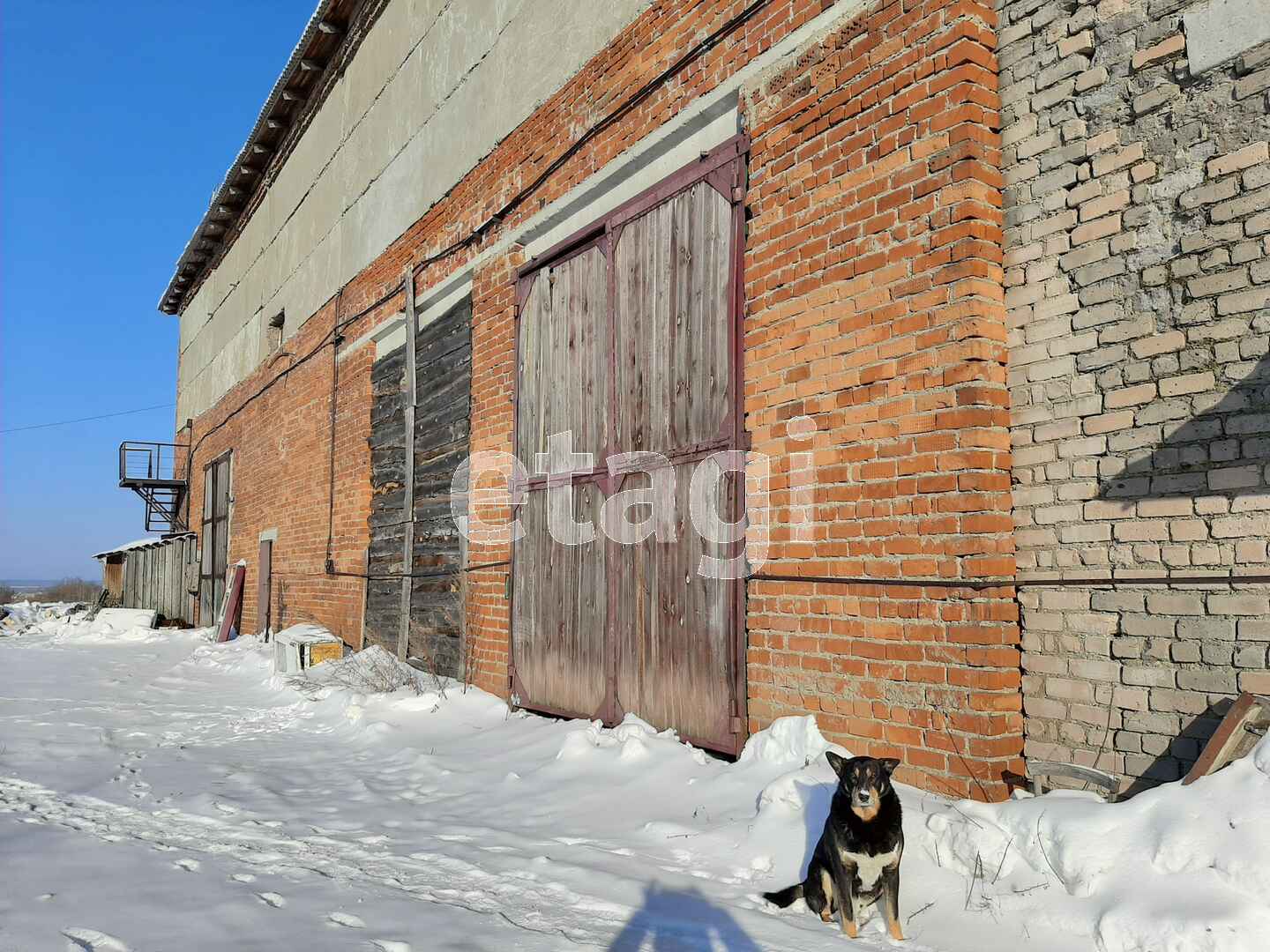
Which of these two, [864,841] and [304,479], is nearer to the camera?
[864,841]

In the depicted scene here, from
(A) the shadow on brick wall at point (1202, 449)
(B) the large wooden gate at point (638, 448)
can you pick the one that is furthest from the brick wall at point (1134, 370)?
(B) the large wooden gate at point (638, 448)

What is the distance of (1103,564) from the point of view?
3840 millimetres

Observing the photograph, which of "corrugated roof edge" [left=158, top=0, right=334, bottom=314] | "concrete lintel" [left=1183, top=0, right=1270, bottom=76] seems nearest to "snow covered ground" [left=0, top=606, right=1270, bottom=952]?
"concrete lintel" [left=1183, top=0, right=1270, bottom=76]

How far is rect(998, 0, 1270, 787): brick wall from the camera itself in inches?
136

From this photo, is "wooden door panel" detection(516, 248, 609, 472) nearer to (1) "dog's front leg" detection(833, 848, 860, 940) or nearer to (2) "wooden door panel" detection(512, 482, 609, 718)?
(2) "wooden door panel" detection(512, 482, 609, 718)

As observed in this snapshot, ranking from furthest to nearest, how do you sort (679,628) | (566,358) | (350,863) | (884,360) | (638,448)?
(566,358) < (638,448) < (679,628) < (884,360) < (350,863)

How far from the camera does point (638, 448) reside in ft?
21.7

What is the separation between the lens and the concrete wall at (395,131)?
27.0 ft

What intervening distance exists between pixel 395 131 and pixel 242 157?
745cm

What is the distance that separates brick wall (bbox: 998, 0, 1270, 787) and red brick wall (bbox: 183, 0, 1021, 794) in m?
0.17

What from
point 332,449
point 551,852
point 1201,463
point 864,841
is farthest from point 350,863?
point 332,449

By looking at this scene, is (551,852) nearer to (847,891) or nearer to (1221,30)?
(847,891)

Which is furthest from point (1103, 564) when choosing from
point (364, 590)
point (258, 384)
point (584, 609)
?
point (258, 384)

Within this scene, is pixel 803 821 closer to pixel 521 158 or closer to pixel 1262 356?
pixel 1262 356
